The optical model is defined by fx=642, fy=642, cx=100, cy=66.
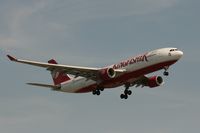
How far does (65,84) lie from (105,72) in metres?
10.8

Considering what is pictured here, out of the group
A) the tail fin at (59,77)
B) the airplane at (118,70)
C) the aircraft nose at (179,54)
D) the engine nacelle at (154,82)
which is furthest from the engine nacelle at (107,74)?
the tail fin at (59,77)

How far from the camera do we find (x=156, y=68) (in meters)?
81.2

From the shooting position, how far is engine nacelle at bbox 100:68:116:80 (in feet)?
271

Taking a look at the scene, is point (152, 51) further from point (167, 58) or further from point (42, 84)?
point (42, 84)

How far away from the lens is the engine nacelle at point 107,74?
8275 cm

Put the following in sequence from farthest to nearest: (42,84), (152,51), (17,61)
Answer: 1. (42,84)
2. (152,51)
3. (17,61)

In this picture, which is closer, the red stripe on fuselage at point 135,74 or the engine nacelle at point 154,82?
the red stripe on fuselage at point 135,74

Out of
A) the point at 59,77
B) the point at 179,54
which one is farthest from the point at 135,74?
the point at 59,77

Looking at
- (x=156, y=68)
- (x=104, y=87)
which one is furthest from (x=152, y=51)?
(x=104, y=87)

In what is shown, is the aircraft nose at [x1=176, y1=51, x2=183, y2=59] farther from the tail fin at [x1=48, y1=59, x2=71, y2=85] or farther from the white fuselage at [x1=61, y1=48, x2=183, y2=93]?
the tail fin at [x1=48, y1=59, x2=71, y2=85]

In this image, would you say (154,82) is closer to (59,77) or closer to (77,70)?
(77,70)

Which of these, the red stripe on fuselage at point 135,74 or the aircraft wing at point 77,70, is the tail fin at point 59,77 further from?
the red stripe on fuselage at point 135,74

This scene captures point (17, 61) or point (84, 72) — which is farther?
point (84, 72)

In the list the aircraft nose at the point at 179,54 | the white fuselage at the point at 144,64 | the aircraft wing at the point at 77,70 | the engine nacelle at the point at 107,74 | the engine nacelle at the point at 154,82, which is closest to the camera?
the aircraft wing at the point at 77,70
